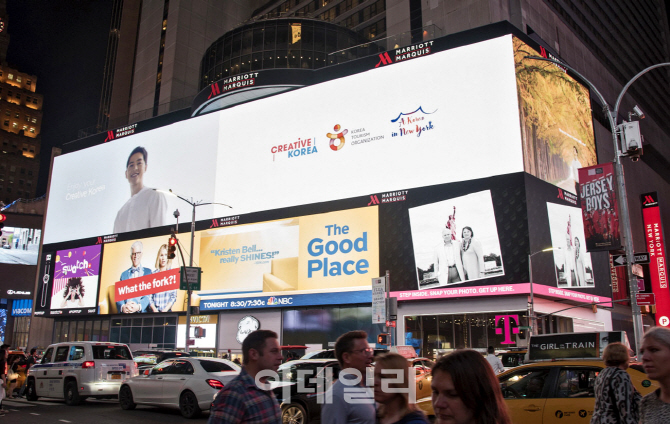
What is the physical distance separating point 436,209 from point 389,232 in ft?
12.5

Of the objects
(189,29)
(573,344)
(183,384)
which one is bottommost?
(183,384)

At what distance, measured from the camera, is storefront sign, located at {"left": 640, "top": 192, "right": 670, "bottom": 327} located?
51.2 m

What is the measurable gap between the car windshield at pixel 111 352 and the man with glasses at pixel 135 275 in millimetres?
35250

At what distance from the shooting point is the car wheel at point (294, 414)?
1209 centimetres

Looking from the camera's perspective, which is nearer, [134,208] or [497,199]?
[497,199]

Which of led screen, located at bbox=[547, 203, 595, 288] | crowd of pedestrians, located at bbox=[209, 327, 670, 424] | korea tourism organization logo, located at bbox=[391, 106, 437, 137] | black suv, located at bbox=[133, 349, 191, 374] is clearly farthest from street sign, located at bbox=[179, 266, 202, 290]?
crowd of pedestrians, located at bbox=[209, 327, 670, 424]

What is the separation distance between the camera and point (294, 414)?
12.2 meters

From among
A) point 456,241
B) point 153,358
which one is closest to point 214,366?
point 153,358

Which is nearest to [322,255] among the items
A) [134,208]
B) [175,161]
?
[175,161]

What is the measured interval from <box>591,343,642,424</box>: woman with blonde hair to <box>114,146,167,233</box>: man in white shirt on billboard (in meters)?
51.1

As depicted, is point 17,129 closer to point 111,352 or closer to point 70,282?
point 70,282

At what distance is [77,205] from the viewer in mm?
61312

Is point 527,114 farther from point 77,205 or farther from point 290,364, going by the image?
point 77,205

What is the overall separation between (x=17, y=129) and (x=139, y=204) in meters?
121
